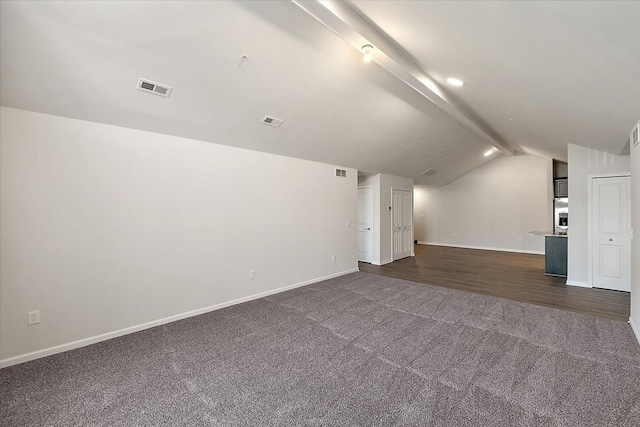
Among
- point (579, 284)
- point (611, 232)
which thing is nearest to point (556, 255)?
point (579, 284)

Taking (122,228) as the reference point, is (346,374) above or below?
below

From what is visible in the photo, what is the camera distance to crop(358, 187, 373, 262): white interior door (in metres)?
7.32

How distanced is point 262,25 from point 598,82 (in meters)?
2.83

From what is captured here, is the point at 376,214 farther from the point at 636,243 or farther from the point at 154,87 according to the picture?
the point at 154,87

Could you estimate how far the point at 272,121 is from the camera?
3.94 meters

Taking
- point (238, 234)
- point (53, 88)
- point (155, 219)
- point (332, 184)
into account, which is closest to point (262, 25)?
point (53, 88)

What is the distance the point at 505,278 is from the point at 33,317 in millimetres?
7148

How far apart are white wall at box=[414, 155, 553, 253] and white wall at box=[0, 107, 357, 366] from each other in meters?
7.38

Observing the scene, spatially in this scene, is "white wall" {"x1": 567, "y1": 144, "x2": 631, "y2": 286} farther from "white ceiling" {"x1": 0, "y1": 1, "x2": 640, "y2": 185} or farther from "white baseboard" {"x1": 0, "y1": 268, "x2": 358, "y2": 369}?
"white baseboard" {"x1": 0, "y1": 268, "x2": 358, "y2": 369}

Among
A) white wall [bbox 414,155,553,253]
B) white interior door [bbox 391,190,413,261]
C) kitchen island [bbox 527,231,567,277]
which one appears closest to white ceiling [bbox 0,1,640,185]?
kitchen island [bbox 527,231,567,277]

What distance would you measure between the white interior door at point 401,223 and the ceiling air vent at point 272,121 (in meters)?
4.49

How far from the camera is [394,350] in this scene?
9.31ft

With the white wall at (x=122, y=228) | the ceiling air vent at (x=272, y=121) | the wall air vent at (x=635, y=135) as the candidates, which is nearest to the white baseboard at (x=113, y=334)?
the white wall at (x=122, y=228)

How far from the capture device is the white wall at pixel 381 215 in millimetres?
7148
